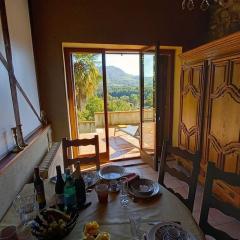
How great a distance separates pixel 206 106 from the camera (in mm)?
2475

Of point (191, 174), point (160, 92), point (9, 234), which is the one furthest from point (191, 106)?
point (9, 234)

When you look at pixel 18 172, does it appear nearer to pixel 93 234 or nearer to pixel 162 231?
pixel 93 234

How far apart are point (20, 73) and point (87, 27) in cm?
129

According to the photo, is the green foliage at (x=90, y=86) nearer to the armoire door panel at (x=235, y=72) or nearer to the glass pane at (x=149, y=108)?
the glass pane at (x=149, y=108)

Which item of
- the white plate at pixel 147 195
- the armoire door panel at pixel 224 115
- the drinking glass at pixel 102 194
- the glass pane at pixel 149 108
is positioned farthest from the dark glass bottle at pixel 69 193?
the glass pane at pixel 149 108

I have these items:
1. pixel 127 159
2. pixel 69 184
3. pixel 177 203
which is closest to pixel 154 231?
pixel 177 203

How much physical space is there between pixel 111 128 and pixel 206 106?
3.32 meters

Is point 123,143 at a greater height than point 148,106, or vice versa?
point 148,106

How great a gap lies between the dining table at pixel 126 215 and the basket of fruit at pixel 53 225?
73 millimetres

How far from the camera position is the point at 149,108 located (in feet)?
11.5

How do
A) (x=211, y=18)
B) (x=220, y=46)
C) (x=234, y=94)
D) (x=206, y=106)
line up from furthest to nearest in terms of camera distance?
(x=211, y=18)
(x=206, y=106)
(x=220, y=46)
(x=234, y=94)

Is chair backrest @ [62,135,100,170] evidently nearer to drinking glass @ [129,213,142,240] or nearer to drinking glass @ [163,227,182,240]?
drinking glass @ [129,213,142,240]

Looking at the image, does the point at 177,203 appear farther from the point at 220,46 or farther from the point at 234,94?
the point at 220,46

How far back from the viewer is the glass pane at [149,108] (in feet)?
10.8
